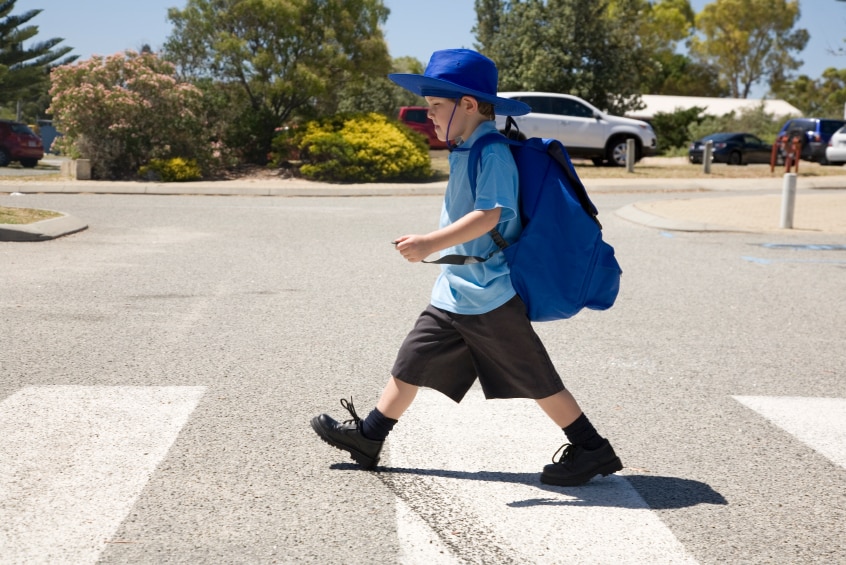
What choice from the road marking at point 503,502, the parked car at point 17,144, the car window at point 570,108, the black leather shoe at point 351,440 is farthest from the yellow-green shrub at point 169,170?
the black leather shoe at point 351,440

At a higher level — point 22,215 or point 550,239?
point 550,239

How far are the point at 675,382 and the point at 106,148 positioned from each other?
60.6ft

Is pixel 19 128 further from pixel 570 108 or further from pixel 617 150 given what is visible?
pixel 617 150

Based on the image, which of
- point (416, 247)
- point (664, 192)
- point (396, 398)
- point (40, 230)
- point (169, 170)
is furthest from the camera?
point (664, 192)

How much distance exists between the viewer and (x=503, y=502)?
357cm

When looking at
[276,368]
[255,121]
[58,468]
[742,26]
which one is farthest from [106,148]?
[742,26]

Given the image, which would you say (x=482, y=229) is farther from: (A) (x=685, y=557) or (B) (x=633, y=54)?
(B) (x=633, y=54)

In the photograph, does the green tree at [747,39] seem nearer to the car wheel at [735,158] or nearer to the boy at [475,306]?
the car wheel at [735,158]

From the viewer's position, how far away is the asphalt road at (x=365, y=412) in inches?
127

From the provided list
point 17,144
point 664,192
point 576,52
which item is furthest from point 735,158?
point 17,144

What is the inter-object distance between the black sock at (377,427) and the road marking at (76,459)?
837mm

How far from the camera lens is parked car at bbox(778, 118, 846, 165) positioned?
34.6 m

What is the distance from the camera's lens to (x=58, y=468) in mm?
3795

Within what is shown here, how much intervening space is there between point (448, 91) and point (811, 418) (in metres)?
2.48
